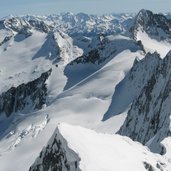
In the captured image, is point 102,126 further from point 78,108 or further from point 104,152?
point 104,152

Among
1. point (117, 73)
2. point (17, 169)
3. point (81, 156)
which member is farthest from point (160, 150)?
point (117, 73)

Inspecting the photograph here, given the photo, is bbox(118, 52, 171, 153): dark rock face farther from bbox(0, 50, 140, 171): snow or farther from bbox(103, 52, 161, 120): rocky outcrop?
bbox(103, 52, 161, 120): rocky outcrop

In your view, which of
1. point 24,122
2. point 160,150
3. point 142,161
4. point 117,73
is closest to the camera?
point 142,161

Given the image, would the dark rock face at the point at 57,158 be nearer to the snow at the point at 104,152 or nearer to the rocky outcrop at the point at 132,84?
the snow at the point at 104,152

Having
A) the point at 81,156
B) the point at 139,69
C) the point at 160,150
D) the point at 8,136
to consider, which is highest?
the point at 81,156

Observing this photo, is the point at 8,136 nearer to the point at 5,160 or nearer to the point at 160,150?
the point at 5,160

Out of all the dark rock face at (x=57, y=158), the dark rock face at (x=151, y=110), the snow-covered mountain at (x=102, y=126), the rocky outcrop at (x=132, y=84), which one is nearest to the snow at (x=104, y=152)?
the snow-covered mountain at (x=102, y=126)

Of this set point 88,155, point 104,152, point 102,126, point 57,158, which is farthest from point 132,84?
point 88,155

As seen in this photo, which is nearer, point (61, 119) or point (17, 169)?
point (17, 169)
